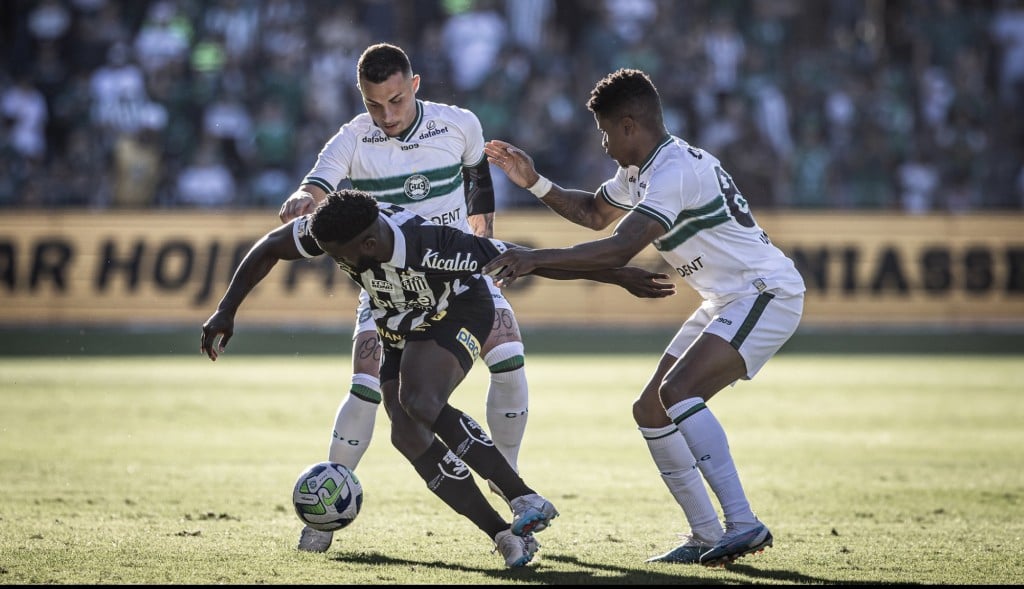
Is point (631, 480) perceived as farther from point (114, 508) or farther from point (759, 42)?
point (759, 42)

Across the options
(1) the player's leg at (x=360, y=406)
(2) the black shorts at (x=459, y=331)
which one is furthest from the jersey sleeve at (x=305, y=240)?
(1) the player's leg at (x=360, y=406)

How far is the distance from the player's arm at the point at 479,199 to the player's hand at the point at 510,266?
1.57 metres

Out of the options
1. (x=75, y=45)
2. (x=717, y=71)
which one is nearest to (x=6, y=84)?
(x=75, y=45)

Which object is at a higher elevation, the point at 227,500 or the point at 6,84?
the point at 6,84

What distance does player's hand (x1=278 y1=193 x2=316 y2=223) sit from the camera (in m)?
7.11

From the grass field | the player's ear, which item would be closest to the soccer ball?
the grass field

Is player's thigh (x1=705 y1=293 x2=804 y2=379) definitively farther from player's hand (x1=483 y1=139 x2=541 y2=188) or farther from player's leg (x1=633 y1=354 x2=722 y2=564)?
player's hand (x1=483 y1=139 x2=541 y2=188)

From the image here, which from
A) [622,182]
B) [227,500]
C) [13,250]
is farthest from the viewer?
[13,250]

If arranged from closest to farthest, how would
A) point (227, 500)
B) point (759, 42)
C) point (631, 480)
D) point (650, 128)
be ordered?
point (650, 128) → point (227, 500) → point (631, 480) → point (759, 42)

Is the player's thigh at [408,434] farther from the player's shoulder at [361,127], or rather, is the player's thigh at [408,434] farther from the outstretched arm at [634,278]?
the player's shoulder at [361,127]

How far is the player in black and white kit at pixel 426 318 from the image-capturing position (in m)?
6.37

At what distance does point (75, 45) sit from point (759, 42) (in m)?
12.5

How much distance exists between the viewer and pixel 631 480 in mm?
9414

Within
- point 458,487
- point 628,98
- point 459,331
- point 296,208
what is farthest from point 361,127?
point 458,487
